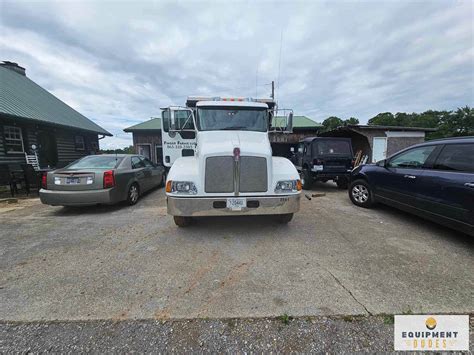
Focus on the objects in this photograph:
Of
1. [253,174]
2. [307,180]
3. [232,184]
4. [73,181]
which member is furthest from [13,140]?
[307,180]

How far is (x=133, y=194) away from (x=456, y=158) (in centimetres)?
683

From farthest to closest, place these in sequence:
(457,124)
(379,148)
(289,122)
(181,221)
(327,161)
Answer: (457,124), (379,148), (327,161), (289,122), (181,221)

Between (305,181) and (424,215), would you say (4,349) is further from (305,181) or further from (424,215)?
(305,181)

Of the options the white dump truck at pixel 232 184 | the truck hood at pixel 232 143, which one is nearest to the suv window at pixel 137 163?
the truck hood at pixel 232 143

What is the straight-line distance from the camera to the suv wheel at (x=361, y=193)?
5.32m

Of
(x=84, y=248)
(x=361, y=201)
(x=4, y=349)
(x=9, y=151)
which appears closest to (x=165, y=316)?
(x=4, y=349)

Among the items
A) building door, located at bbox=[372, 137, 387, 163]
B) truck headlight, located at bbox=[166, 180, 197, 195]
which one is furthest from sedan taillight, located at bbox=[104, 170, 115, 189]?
building door, located at bbox=[372, 137, 387, 163]

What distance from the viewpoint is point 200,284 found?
236 cm

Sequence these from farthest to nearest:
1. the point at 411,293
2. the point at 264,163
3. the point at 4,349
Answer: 1. the point at 264,163
2. the point at 411,293
3. the point at 4,349

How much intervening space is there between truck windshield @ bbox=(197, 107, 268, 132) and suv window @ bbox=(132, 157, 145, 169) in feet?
8.97

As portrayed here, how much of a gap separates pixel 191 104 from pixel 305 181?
199 inches

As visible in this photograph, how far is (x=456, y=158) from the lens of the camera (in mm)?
3404

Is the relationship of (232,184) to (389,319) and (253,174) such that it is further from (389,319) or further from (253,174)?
(389,319)

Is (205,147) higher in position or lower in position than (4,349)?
higher
